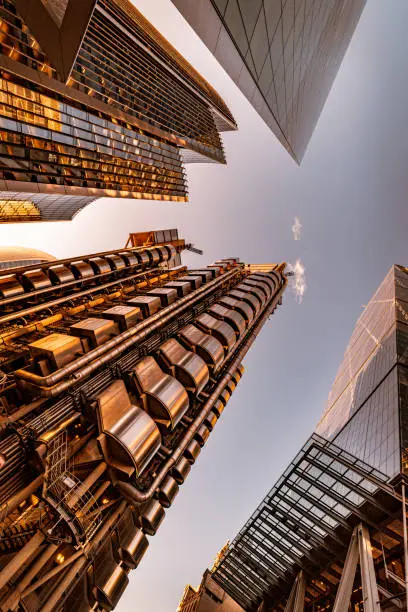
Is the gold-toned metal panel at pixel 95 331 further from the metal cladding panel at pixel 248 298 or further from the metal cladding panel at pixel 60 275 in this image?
the metal cladding panel at pixel 248 298

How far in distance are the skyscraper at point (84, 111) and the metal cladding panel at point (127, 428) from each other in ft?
39.2

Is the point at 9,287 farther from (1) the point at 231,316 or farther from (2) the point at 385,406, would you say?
(2) the point at 385,406

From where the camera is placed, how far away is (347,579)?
11.4 m

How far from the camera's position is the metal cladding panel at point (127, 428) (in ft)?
31.6

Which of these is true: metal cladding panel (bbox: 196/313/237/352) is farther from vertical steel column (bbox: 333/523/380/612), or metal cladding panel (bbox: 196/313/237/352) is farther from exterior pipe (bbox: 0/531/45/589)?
exterior pipe (bbox: 0/531/45/589)

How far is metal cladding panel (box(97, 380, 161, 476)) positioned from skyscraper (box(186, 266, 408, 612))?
8.92 metres

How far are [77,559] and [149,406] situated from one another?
18.6 ft

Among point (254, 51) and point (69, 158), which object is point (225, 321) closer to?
point (254, 51)

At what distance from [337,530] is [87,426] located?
14.9 meters

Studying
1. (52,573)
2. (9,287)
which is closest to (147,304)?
(9,287)

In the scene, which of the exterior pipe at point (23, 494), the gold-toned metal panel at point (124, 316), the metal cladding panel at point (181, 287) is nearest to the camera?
the exterior pipe at point (23, 494)

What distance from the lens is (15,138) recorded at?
27.4 meters

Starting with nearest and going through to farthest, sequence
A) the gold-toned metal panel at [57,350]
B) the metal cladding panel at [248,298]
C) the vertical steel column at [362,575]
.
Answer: the vertical steel column at [362,575] → the gold-toned metal panel at [57,350] → the metal cladding panel at [248,298]

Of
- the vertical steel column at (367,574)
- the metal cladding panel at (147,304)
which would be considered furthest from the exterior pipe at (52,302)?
the vertical steel column at (367,574)
